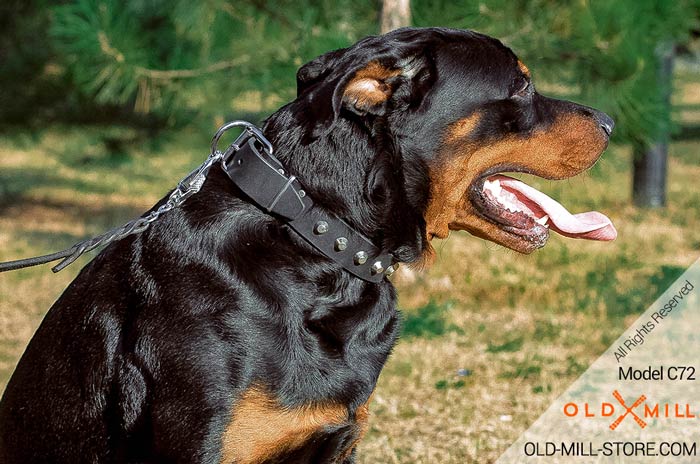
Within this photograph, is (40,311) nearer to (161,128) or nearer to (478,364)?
(478,364)

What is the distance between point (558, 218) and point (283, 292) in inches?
49.4

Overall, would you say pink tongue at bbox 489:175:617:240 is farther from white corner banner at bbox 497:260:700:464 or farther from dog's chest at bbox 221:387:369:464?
white corner banner at bbox 497:260:700:464

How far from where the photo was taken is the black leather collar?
2.87 m

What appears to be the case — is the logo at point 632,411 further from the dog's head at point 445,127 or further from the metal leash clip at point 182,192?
the metal leash clip at point 182,192

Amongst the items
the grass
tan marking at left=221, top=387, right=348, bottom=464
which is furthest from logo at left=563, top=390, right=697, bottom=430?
tan marking at left=221, top=387, right=348, bottom=464

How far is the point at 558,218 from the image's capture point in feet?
11.8

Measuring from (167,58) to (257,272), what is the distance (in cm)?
653

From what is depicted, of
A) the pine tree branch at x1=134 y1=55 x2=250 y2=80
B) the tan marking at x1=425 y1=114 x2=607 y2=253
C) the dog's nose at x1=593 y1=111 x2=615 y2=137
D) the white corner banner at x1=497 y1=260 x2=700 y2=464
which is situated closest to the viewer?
the tan marking at x1=425 y1=114 x2=607 y2=253

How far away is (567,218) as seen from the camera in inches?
143

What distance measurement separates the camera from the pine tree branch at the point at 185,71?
8.05 m

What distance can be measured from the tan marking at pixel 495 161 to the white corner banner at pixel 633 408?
1.55 meters

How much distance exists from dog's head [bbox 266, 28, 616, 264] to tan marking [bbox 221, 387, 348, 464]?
642 millimetres

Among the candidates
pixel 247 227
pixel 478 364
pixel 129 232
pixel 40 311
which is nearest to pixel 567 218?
pixel 247 227

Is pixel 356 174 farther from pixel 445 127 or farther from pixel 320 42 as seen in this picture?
pixel 320 42
